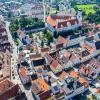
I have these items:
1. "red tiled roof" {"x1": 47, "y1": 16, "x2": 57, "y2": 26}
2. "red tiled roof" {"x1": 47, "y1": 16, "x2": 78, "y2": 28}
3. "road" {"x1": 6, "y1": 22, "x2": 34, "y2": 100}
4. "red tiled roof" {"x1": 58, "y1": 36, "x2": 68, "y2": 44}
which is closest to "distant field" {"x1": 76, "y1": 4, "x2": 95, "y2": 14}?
"red tiled roof" {"x1": 47, "y1": 16, "x2": 78, "y2": 28}

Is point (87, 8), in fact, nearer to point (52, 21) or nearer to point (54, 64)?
point (52, 21)

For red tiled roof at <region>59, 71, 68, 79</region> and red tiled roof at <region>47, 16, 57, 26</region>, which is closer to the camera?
red tiled roof at <region>59, 71, 68, 79</region>

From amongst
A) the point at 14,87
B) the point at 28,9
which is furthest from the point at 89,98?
the point at 28,9

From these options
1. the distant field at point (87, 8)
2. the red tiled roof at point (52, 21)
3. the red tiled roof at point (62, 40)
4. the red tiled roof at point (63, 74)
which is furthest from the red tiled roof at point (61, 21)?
the red tiled roof at point (63, 74)

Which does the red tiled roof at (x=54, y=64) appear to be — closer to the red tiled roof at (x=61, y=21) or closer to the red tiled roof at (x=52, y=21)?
the red tiled roof at (x=61, y=21)

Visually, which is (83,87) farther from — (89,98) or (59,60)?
(59,60)

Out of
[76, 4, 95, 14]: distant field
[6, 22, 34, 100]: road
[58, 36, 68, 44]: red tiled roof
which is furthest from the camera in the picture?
[76, 4, 95, 14]: distant field

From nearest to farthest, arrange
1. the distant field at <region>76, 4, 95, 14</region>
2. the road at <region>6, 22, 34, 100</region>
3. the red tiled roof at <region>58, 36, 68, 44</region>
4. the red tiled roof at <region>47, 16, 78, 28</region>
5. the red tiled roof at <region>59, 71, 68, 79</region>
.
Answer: the road at <region>6, 22, 34, 100</region>
the red tiled roof at <region>59, 71, 68, 79</region>
the red tiled roof at <region>58, 36, 68, 44</region>
the red tiled roof at <region>47, 16, 78, 28</region>
the distant field at <region>76, 4, 95, 14</region>

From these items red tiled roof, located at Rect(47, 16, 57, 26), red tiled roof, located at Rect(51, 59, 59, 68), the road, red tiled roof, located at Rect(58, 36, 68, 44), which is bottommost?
the road

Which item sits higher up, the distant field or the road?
the distant field

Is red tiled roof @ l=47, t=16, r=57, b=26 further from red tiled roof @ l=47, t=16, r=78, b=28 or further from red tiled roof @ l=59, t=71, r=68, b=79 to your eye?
red tiled roof @ l=59, t=71, r=68, b=79

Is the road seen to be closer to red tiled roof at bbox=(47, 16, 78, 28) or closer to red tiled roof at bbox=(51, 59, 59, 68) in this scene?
red tiled roof at bbox=(51, 59, 59, 68)

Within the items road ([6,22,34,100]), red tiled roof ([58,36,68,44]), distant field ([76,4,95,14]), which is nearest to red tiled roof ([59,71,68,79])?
road ([6,22,34,100])
